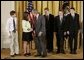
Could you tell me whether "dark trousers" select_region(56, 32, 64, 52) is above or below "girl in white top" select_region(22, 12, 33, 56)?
below

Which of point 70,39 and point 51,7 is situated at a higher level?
point 51,7

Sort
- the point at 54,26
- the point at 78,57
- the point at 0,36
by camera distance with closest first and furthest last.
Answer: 1. the point at 78,57
2. the point at 54,26
3. the point at 0,36

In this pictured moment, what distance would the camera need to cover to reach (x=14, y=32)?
31.5 ft

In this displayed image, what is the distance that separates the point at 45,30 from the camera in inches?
378

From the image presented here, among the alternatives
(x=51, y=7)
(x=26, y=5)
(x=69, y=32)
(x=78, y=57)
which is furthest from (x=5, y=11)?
(x=78, y=57)

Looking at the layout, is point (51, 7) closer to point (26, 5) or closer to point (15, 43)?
point (26, 5)

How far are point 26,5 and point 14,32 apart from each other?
6.96ft

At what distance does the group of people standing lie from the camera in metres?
9.46

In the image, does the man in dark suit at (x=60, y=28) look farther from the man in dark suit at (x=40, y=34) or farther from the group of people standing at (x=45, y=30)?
the man in dark suit at (x=40, y=34)

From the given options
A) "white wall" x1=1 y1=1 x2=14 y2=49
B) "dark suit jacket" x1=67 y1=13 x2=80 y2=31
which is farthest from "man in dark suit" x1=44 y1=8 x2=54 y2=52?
"white wall" x1=1 y1=1 x2=14 y2=49

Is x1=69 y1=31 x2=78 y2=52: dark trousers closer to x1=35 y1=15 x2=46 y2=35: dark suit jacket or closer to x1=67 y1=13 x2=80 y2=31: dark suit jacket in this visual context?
x1=67 y1=13 x2=80 y2=31: dark suit jacket

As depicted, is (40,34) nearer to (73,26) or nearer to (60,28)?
(60,28)

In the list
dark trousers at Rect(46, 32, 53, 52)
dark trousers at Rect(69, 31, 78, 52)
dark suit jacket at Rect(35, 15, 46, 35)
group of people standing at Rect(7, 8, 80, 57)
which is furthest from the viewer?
dark trousers at Rect(46, 32, 53, 52)

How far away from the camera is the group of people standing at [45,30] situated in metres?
9.46
